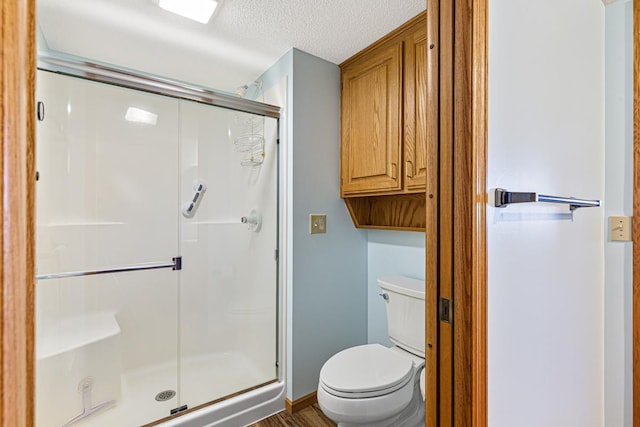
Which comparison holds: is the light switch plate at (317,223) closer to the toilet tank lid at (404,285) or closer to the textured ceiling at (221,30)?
the toilet tank lid at (404,285)

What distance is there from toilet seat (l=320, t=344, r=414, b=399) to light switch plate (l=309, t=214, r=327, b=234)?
2.37ft

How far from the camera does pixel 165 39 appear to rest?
1.81 metres

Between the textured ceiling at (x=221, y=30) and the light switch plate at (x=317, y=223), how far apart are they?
1.02 metres

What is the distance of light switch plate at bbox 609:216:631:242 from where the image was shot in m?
1.22

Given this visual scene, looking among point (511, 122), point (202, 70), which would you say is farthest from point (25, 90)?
point (202, 70)

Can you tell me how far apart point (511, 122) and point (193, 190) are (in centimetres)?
186

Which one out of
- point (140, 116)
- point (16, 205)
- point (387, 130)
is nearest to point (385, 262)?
point (387, 130)

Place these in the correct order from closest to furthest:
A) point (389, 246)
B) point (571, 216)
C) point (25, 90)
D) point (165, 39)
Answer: point (25, 90)
point (571, 216)
point (165, 39)
point (389, 246)

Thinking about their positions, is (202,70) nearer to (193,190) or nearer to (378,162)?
(193,190)

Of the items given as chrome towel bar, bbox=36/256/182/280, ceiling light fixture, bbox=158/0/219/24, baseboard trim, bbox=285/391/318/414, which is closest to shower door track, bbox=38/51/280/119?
ceiling light fixture, bbox=158/0/219/24

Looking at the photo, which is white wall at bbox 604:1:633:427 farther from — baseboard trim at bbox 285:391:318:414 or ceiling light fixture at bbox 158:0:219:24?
ceiling light fixture at bbox 158:0:219:24

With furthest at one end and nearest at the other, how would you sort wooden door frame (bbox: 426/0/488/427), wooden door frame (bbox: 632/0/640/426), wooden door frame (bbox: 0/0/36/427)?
1. wooden door frame (bbox: 632/0/640/426)
2. wooden door frame (bbox: 426/0/488/427)
3. wooden door frame (bbox: 0/0/36/427)

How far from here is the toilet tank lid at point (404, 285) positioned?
165cm

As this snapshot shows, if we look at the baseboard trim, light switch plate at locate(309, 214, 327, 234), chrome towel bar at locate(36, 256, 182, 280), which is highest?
light switch plate at locate(309, 214, 327, 234)
